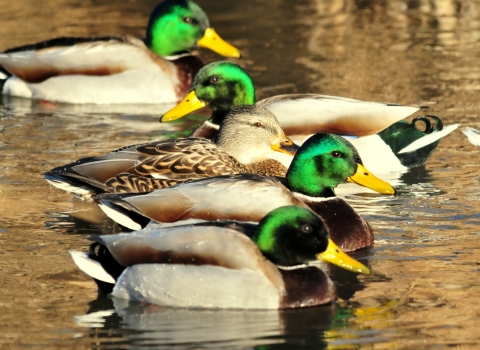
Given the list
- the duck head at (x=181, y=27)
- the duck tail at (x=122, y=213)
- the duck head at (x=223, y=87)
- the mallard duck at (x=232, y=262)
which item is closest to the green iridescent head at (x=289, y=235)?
the mallard duck at (x=232, y=262)

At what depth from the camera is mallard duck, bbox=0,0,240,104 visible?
43.2 feet

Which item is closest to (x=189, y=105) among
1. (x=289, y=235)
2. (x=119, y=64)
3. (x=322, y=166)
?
(x=322, y=166)

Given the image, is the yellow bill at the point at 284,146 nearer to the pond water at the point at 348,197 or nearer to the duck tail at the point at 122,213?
the pond water at the point at 348,197

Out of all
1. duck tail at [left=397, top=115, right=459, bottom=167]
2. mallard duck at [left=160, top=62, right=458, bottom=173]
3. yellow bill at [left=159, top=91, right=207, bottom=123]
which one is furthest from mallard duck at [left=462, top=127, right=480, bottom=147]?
yellow bill at [left=159, top=91, right=207, bottom=123]

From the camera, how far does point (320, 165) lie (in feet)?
26.1

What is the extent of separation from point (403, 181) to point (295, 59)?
4694 millimetres

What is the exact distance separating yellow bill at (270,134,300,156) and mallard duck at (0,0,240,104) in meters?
3.99

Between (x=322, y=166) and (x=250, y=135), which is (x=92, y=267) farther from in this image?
(x=250, y=135)

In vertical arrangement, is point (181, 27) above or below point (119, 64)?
above

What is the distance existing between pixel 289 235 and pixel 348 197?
9.59 ft

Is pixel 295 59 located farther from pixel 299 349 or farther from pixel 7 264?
pixel 299 349

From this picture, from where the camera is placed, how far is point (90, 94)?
1320cm

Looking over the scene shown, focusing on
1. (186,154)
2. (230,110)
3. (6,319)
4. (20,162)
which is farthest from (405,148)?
→ (6,319)

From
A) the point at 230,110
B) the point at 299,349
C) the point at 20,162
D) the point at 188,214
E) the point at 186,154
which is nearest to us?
the point at 299,349
